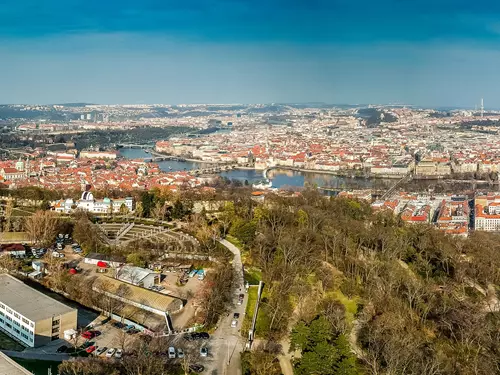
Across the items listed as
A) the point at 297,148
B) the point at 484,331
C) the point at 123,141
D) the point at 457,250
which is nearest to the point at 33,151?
the point at 123,141

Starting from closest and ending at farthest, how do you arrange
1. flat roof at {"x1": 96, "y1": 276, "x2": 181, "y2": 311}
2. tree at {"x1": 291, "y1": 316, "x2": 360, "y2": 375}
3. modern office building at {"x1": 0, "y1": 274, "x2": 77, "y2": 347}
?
tree at {"x1": 291, "y1": 316, "x2": 360, "y2": 375}, modern office building at {"x1": 0, "y1": 274, "x2": 77, "y2": 347}, flat roof at {"x1": 96, "y1": 276, "x2": 181, "y2": 311}

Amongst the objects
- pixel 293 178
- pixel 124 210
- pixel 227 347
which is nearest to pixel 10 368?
pixel 227 347

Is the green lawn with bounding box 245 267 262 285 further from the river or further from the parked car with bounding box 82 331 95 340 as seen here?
the river

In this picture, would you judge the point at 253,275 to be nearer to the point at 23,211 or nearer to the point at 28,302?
the point at 28,302

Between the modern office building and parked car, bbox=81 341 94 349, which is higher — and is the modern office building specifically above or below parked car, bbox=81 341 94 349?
above

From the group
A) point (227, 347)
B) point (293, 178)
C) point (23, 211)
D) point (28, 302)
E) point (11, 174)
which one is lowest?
point (293, 178)

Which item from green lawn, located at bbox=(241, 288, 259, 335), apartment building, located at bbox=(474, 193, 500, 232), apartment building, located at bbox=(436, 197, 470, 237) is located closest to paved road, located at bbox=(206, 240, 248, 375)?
green lawn, located at bbox=(241, 288, 259, 335)
